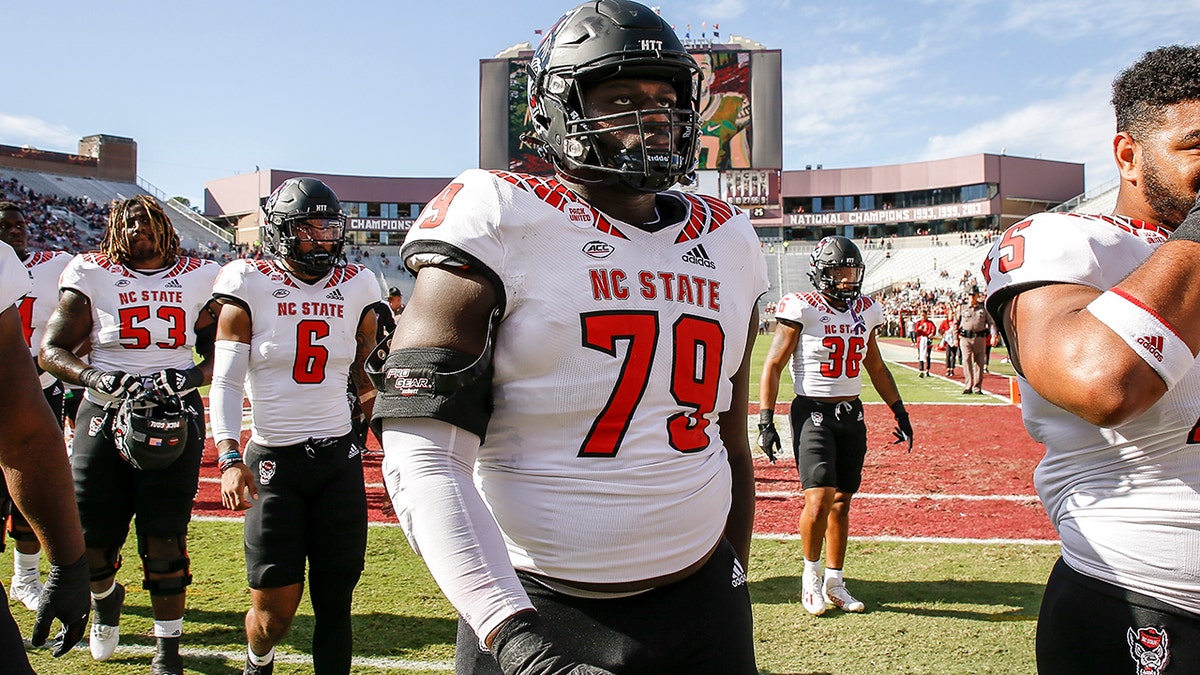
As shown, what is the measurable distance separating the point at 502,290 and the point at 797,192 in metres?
68.8

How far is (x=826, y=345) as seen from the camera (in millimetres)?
5938

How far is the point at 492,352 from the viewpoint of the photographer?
1787 mm

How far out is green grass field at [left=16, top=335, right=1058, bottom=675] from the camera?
14.5 feet

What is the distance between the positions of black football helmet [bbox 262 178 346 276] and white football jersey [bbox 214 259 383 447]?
9 centimetres

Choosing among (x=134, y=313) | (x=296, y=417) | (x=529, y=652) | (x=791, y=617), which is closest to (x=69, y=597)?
(x=296, y=417)

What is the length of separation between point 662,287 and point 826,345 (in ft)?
14.0

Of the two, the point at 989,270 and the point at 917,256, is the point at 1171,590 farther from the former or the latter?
the point at 917,256

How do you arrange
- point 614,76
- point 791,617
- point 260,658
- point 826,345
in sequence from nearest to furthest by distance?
point 614,76
point 260,658
point 791,617
point 826,345

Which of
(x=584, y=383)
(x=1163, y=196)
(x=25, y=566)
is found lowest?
(x=25, y=566)

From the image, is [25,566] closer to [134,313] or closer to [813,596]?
[134,313]

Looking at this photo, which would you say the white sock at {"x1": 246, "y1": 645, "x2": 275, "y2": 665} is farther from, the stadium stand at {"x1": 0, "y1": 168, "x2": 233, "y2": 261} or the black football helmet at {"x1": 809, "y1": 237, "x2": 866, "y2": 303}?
the stadium stand at {"x1": 0, "y1": 168, "x2": 233, "y2": 261}

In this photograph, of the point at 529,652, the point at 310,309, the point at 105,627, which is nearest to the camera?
the point at 529,652

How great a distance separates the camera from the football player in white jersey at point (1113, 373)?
1.76m

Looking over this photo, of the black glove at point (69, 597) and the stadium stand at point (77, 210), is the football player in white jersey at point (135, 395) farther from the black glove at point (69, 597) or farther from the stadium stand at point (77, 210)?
the stadium stand at point (77, 210)
